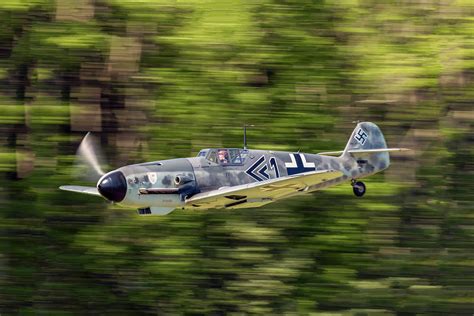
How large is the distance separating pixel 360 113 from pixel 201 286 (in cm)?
372

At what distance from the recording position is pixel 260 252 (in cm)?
1706

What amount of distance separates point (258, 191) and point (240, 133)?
351cm

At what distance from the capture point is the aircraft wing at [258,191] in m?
12.7

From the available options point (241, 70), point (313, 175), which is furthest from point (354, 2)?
point (313, 175)

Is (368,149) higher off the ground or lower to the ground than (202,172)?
higher

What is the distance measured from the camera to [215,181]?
13469 mm

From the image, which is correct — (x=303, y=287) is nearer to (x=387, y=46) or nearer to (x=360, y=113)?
(x=360, y=113)

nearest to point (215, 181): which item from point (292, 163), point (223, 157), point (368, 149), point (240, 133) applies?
point (223, 157)

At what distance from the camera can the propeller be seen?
14746mm

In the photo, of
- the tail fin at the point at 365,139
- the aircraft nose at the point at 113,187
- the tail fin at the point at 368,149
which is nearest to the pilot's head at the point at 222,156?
the aircraft nose at the point at 113,187

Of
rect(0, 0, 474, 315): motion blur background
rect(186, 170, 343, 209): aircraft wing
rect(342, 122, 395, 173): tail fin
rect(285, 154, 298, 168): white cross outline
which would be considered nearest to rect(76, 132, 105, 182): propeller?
rect(0, 0, 474, 315): motion blur background

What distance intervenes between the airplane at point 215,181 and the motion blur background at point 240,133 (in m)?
2.64

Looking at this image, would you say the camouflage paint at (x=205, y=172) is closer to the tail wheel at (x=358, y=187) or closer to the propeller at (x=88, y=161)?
the tail wheel at (x=358, y=187)

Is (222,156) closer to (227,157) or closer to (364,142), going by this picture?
(227,157)
